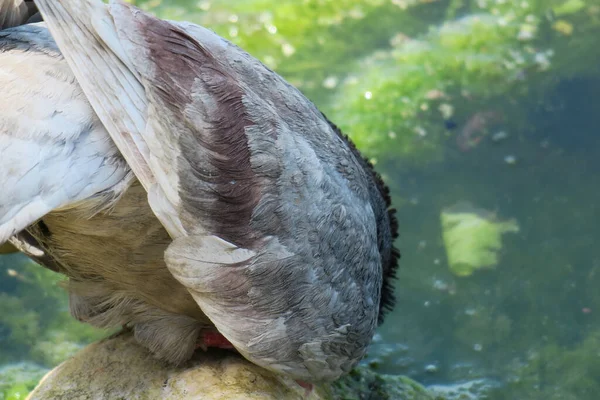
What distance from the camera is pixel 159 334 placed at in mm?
2307

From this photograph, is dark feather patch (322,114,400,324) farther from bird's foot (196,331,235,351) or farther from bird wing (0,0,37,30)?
bird wing (0,0,37,30)

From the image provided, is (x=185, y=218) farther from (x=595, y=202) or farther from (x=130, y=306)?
(x=595, y=202)

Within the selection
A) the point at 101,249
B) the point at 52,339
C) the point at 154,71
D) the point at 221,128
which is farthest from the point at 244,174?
the point at 52,339

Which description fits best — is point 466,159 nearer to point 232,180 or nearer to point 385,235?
point 385,235

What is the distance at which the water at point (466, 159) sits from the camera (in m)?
3.05

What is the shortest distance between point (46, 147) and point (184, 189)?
312 mm

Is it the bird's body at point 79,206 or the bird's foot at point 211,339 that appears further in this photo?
the bird's foot at point 211,339

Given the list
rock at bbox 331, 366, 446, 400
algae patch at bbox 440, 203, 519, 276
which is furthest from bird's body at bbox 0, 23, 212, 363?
algae patch at bbox 440, 203, 519, 276

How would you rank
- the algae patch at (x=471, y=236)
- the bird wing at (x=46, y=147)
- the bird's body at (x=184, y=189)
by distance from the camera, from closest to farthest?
the bird wing at (x=46, y=147) < the bird's body at (x=184, y=189) < the algae patch at (x=471, y=236)

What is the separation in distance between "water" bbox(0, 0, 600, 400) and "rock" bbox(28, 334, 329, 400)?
2.24 feet

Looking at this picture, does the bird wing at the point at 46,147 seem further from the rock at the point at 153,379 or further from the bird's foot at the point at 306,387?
the bird's foot at the point at 306,387

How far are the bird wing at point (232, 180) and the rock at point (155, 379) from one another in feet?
0.55

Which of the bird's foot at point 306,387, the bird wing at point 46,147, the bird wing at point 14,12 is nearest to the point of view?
the bird wing at point 46,147

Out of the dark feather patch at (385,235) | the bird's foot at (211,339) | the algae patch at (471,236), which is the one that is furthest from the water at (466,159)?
the bird's foot at (211,339)
